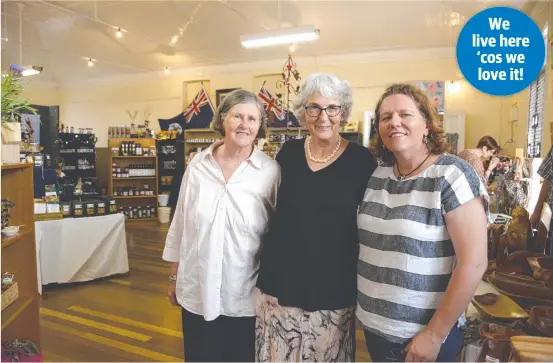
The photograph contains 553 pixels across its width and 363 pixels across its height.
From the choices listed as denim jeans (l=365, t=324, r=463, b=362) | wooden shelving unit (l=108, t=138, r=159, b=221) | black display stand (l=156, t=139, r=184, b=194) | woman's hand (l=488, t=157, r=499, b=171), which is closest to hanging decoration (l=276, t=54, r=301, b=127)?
denim jeans (l=365, t=324, r=463, b=362)

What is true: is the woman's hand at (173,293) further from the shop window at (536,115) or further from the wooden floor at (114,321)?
the shop window at (536,115)

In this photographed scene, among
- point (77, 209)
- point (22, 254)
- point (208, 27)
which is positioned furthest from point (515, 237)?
point (208, 27)

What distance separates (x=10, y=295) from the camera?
103 inches

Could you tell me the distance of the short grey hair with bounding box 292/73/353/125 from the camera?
170 centimetres

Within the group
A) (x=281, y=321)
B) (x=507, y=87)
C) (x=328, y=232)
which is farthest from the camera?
(x=507, y=87)

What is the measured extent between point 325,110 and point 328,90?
8 centimetres

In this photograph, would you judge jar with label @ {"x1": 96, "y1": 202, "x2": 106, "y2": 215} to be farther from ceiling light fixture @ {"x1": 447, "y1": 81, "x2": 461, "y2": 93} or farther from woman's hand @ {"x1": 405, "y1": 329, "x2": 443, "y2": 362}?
ceiling light fixture @ {"x1": 447, "y1": 81, "x2": 461, "y2": 93}

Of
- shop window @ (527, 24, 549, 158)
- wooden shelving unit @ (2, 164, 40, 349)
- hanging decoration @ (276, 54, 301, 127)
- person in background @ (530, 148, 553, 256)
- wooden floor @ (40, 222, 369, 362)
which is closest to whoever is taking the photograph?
person in background @ (530, 148, 553, 256)

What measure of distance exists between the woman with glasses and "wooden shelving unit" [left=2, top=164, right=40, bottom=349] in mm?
1840

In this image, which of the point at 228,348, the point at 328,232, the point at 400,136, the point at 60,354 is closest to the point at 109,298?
the point at 60,354

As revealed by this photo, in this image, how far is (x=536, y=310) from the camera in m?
1.38

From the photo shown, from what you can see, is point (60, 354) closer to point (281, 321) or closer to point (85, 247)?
point (85, 247)

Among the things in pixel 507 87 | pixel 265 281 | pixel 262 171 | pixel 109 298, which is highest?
pixel 507 87

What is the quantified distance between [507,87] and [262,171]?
1437 mm
